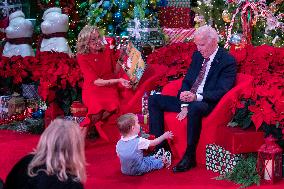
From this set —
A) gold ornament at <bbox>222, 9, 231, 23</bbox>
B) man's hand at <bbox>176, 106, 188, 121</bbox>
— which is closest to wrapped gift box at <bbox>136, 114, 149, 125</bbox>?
man's hand at <bbox>176, 106, 188, 121</bbox>

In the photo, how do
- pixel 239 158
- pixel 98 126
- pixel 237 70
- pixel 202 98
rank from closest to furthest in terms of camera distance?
pixel 239 158 < pixel 202 98 < pixel 237 70 < pixel 98 126

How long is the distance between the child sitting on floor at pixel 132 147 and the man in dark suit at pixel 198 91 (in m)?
0.28

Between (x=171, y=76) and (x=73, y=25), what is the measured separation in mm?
5241

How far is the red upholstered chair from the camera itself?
16.8 feet

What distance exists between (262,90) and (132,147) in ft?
3.93

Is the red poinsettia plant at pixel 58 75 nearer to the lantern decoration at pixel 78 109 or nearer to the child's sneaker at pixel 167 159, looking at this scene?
the lantern decoration at pixel 78 109

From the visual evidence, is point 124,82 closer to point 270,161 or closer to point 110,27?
point 270,161

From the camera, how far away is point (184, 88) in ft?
18.2

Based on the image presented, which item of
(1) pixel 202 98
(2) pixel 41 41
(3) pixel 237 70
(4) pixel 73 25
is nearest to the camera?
(1) pixel 202 98

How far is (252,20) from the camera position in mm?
8922

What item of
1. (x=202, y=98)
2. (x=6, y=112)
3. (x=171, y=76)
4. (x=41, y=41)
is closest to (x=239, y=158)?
(x=202, y=98)

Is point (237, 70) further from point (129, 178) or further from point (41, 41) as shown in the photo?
point (41, 41)

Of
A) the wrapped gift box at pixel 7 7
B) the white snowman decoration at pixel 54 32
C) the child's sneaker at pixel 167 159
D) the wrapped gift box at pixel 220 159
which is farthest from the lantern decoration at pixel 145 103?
the wrapped gift box at pixel 7 7

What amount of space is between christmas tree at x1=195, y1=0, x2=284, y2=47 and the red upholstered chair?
10.0ft
